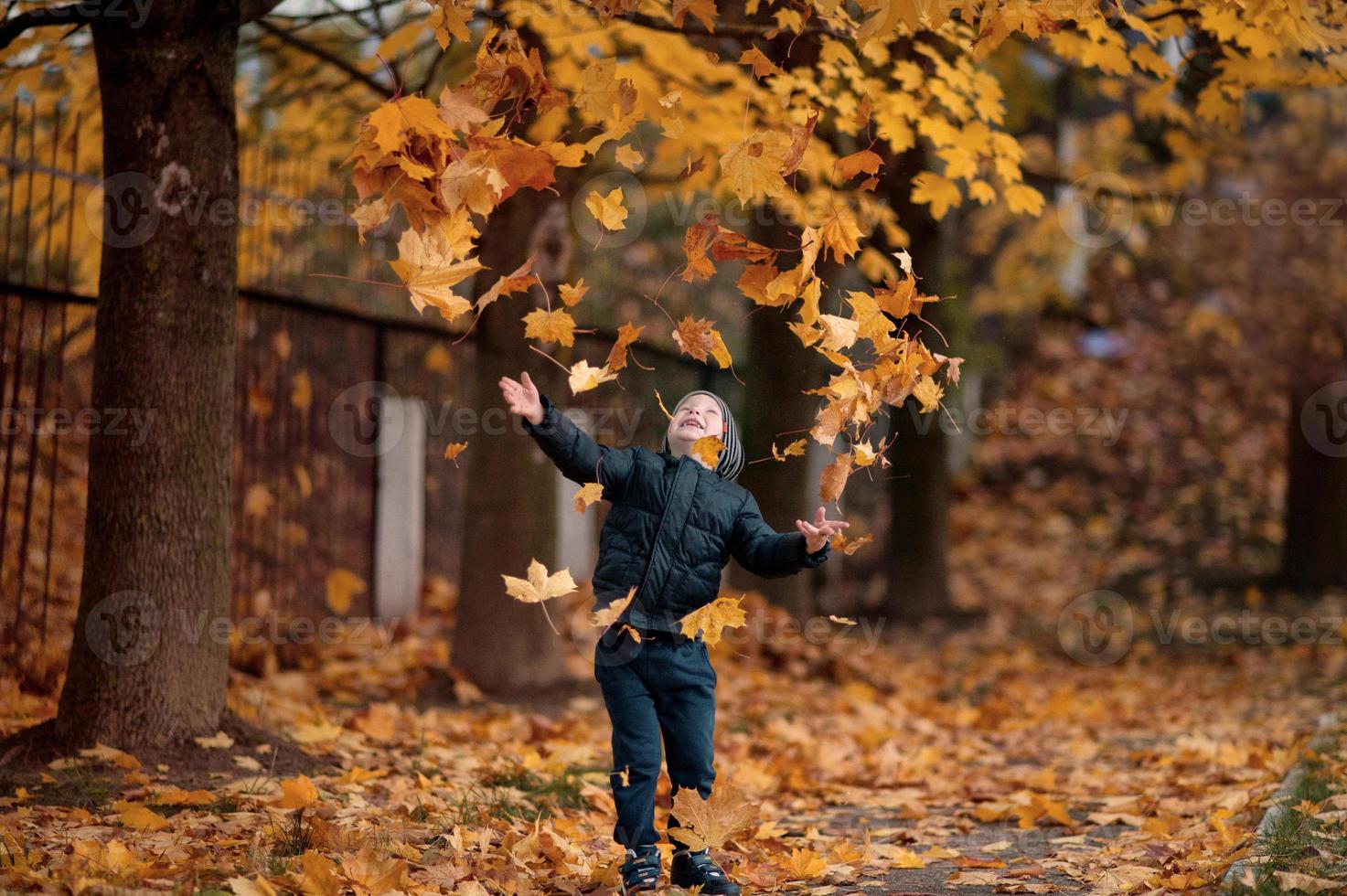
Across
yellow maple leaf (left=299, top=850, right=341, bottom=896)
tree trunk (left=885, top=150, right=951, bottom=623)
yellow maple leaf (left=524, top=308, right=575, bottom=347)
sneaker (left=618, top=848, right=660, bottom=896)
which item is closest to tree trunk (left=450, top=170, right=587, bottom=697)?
yellow maple leaf (left=524, top=308, right=575, bottom=347)

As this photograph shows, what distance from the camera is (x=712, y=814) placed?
3.51 m

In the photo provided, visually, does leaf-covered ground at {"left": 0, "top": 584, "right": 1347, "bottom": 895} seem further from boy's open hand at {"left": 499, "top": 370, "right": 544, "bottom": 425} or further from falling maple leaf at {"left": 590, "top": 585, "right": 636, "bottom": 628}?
boy's open hand at {"left": 499, "top": 370, "right": 544, "bottom": 425}

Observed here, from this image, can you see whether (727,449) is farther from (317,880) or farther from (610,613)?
(317,880)

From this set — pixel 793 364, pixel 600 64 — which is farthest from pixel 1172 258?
pixel 600 64

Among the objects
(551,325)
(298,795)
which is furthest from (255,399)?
(551,325)

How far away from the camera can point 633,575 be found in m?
3.69

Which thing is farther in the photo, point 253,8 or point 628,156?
point 253,8

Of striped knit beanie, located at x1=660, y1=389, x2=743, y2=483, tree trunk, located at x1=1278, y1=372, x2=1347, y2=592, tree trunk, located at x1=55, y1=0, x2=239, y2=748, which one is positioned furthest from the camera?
tree trunk, located at x1=1278, y1=372, x2=1347, y2=592

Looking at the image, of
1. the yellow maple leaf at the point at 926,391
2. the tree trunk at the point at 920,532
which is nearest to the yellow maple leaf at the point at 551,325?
the yellow maple leaf at the point at 926,391

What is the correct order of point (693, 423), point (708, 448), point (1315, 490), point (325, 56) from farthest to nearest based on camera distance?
point (1315, 490) < point (325, 56) < point (693, 423) < point (708, 448)

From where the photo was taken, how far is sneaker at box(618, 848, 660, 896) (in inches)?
140

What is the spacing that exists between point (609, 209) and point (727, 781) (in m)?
2.66

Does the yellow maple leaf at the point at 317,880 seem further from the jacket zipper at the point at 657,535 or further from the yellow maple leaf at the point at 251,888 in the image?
the jacket zipper at the point at 657,535

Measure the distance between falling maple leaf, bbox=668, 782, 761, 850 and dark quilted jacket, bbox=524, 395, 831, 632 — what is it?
47cm
